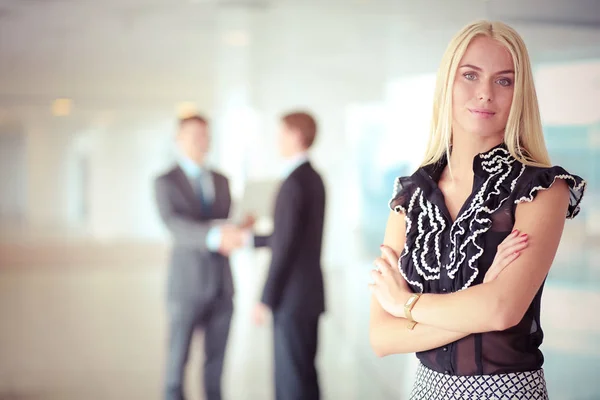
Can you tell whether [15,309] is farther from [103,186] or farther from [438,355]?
[438,355]

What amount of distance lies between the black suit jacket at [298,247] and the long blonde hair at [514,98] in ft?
7.59

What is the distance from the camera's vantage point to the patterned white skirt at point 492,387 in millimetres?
1677

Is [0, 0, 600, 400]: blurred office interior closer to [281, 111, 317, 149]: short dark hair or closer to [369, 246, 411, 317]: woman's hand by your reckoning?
[281, 111, 317, 149]: short dark hair

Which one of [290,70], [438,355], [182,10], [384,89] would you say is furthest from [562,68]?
[438,355]

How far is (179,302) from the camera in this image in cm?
465

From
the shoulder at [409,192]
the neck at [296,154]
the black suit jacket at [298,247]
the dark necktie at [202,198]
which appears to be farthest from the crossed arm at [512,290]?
the dark necktie at [202,198]

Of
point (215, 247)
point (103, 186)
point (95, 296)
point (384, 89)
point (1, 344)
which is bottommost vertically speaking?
point (1, 344)

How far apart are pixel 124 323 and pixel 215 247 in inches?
29.8

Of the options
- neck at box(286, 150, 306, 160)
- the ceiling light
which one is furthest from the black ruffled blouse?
the ceiling light

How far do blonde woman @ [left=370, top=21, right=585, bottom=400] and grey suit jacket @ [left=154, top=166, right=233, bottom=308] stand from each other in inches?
110

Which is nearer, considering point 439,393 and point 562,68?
point 439,393

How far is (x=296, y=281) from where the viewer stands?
4.17 meters

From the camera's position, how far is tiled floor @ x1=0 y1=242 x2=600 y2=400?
468 cm

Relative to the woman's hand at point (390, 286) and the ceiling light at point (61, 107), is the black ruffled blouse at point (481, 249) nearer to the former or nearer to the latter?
the woman's hand at point (390, 286)
